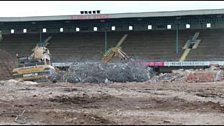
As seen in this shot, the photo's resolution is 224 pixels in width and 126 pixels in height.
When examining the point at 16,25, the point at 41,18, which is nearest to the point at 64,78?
the point at 41,18

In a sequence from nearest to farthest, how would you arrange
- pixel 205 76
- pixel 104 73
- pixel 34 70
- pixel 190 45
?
pixel 205 76 → pixel 104 73 → pixel 34 70 → pixel 190 45

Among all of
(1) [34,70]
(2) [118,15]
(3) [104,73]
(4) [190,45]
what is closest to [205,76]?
(3) [104,73]

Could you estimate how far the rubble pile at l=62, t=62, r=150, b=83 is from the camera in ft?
98.9

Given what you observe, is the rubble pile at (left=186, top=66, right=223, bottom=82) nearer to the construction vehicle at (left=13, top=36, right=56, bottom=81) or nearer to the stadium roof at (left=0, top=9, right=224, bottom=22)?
the construction vehicle at (left=13, top=36, right=56, bottom=81)

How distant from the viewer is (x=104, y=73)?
30516mm

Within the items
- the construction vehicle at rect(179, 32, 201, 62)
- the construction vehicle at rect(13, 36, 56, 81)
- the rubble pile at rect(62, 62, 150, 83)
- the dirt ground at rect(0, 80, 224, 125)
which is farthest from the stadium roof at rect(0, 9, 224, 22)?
the dirt ground at rect(0, 80, 224, 125)

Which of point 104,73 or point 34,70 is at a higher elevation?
point 34,70

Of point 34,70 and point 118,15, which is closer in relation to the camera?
point 34,70

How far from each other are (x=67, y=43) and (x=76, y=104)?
123ft

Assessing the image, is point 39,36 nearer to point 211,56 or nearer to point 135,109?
point 211,56

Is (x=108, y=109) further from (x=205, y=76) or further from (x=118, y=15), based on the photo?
(x=118, y=15)

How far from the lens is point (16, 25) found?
186ft

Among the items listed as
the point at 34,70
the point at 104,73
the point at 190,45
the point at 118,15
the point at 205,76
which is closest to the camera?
the point at 205,76

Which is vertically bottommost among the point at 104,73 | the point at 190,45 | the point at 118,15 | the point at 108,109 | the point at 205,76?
the point at 205,76
